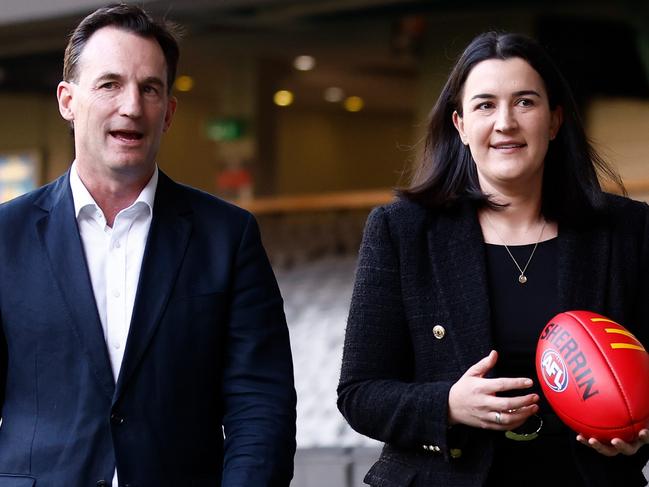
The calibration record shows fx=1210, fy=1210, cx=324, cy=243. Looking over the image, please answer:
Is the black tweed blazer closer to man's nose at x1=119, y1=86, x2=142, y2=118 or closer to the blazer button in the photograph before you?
the blazer button

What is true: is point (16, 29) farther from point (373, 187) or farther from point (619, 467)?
point (619, 467)

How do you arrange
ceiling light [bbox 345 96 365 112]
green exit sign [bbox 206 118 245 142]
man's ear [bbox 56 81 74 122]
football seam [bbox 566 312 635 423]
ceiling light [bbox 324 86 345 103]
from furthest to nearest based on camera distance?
ceiling light [bbox 345 96 365 112] < ceiling light [bbox 324 86 345 103] < green exit sign [bbox 206 118 245 142] < man's ear [bbox 56 81 74 122] < football seam [bbox 566 312 635 423]

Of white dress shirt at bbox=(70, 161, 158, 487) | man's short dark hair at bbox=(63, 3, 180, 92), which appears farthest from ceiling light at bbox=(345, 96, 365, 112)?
white dress shirt at bbox=(70, 161, 158, 487)

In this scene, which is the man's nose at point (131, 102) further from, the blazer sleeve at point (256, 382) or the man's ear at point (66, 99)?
the blazer sleeve at point (256, 382)

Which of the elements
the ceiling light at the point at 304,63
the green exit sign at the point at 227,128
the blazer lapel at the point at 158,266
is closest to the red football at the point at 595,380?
the blazer lapel at the point at 158,266

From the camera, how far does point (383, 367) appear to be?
310 centimetres

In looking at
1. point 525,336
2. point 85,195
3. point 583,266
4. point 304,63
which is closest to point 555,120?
point 583,266

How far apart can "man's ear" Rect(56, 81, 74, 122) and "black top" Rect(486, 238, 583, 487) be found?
1154mm

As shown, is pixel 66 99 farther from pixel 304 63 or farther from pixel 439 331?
pixel 304 63

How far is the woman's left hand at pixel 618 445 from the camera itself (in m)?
2.79

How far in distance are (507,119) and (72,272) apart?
3.79 feet

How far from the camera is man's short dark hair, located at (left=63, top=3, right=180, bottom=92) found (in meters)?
3.14

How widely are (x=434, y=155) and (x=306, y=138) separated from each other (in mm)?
22295

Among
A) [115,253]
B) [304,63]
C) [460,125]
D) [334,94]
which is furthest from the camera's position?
[334,94]
